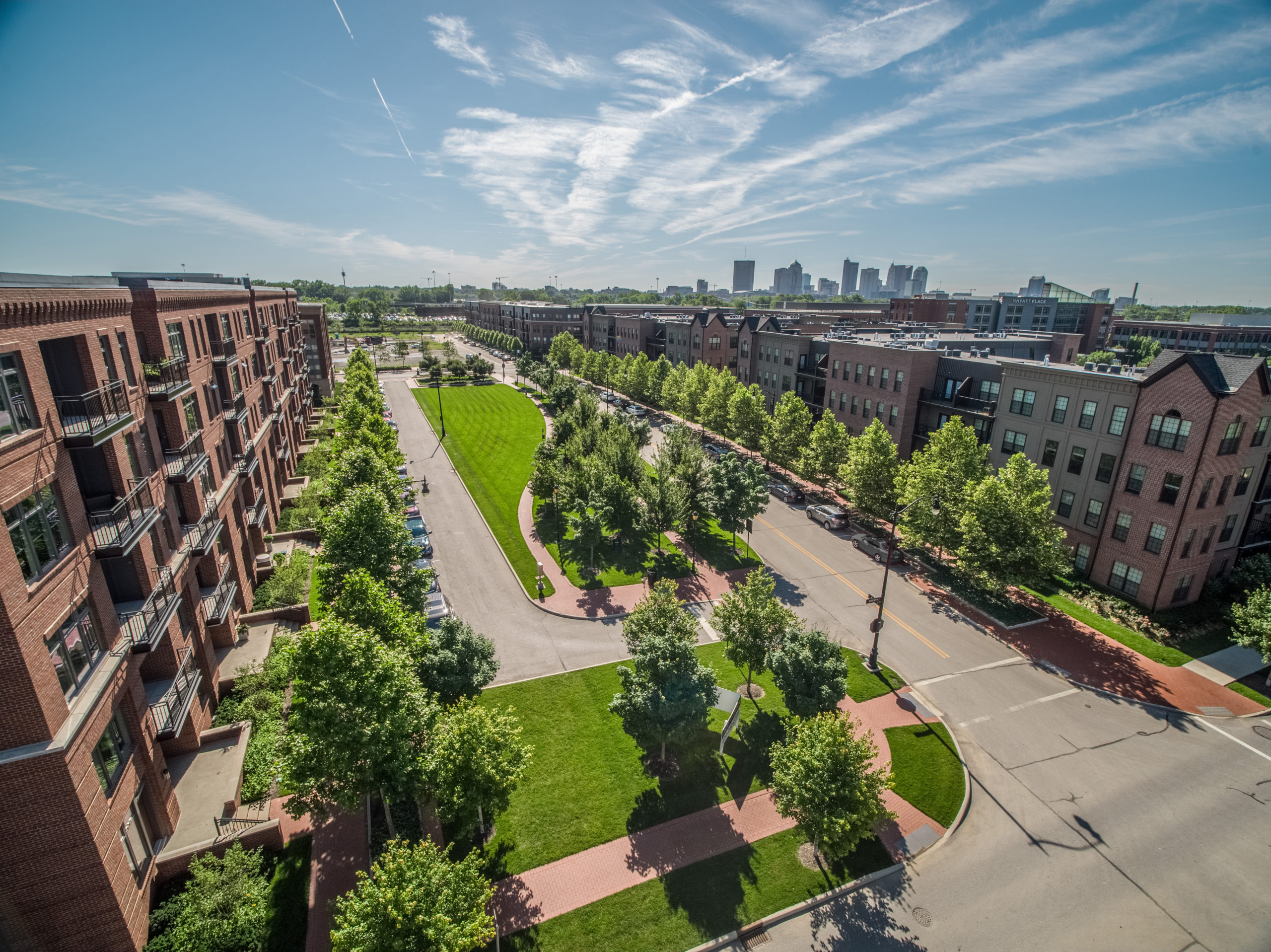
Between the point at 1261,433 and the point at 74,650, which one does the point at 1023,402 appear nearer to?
the point at 1261,433

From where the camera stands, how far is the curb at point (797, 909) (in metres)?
16.2

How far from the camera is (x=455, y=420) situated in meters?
76.9

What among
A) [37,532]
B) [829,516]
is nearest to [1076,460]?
[829,516]

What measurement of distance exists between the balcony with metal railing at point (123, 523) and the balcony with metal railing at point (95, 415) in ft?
6.60

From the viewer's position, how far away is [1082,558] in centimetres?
3641

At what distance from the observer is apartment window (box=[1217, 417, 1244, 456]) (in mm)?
30656

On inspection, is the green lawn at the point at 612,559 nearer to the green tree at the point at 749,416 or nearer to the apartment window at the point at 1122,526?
the green tree at the point at 749,416

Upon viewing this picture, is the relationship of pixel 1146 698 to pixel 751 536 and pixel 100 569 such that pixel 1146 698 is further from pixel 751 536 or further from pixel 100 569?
pixel 100 569

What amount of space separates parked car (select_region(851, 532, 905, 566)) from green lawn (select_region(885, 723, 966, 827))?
16350 mm

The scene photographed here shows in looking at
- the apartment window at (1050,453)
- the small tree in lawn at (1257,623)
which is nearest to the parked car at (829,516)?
the apartment window at (1050,453)

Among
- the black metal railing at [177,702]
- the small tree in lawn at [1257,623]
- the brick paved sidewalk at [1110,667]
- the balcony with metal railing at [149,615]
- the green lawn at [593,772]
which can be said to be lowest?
the green lawn at [593,772]

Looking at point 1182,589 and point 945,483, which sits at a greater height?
point 945,483

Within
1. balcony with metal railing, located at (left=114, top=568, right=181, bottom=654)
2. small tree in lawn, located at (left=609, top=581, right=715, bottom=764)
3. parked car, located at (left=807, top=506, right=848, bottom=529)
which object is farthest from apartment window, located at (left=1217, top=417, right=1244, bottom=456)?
balcony with metal railing, located at (left=114, top=568, right=181, bottom=654)

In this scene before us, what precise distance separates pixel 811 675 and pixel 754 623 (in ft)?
10.5
